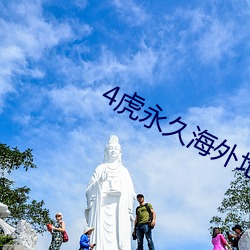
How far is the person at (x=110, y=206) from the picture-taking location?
13906 mm

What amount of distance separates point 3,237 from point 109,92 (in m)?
4.35

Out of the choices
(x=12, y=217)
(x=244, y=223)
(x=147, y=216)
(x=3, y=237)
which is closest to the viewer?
(x=147, y=216)

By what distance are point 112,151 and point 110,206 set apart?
1740 mm

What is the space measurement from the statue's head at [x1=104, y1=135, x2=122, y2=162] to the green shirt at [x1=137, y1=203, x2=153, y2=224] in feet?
14.1

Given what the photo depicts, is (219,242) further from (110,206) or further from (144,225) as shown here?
(110,206)

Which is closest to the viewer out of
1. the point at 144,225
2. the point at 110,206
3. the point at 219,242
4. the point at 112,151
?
the point at 219,242

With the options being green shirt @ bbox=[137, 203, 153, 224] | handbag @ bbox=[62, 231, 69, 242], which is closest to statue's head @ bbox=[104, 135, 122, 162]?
green shirt @ bbox=[137, 203, 153, 224]

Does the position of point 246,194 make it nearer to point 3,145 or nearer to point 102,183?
point 102,183

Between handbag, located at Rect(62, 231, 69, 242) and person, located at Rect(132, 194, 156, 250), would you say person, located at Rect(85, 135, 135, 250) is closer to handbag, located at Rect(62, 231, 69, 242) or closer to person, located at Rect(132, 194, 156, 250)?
person, located at Rect(132, 194, 156, 250)

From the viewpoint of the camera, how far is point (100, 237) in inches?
547

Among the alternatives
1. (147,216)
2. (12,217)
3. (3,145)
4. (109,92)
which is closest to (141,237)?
(147,216)

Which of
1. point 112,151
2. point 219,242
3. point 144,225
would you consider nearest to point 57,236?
point 144,225

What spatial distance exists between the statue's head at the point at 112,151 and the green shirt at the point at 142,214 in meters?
4.30

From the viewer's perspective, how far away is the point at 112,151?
15.0 m
